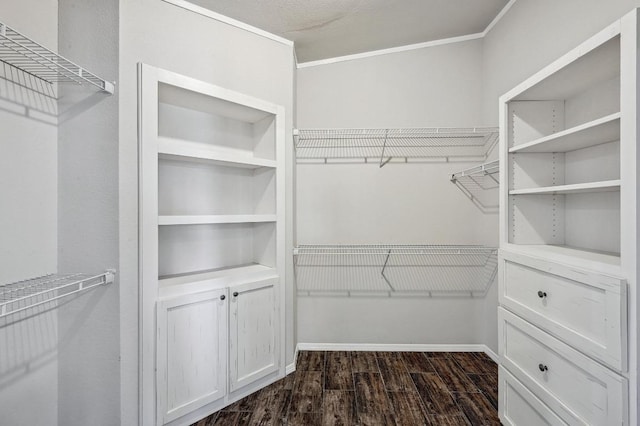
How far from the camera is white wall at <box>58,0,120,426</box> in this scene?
4.83ft

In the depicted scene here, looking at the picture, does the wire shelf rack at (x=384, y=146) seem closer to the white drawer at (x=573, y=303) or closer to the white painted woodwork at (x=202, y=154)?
the white painted woodwork at (x=202, y=154)

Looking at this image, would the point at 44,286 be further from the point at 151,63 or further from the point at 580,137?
the point at 580,137

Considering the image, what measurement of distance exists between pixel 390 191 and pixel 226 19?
1717mm

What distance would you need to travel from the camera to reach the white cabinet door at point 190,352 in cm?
158

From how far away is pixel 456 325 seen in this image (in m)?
2.56

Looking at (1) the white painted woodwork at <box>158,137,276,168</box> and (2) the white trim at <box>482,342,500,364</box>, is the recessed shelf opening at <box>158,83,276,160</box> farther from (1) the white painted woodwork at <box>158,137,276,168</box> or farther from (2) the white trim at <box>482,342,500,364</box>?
(2) the white trim at <box>482,342,500,364</box>

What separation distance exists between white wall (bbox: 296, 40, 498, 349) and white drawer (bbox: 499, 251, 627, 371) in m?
1.01

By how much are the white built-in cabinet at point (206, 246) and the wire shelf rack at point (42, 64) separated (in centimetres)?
21

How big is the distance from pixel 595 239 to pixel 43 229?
105 inches

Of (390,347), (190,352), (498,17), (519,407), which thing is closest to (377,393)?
(390,347)

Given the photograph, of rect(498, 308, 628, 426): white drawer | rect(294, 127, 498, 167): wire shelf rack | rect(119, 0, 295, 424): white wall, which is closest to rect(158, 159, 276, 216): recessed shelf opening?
rect(119, 0, 295, 424): white wall

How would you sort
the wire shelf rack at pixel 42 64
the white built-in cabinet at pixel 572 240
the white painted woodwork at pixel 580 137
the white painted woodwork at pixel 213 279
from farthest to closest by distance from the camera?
the white painted woodwork at pixel 213 279 < the wire shelf rack at pixel 42 64 < the white painted woodwork at pixel 580 137 < the white built-in cabinet at pixel 572 240

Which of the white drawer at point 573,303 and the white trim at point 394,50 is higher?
the white trim at point 394,50

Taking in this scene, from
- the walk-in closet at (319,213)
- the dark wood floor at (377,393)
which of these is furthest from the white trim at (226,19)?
the dark wood floor at (377,393)
